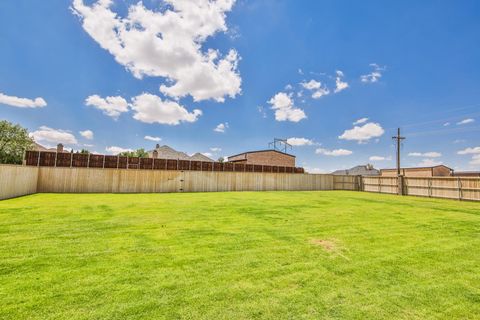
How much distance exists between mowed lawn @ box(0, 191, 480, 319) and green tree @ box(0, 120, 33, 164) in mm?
37605

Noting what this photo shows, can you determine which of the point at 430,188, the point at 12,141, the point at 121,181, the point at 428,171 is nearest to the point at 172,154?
the point at 121,181

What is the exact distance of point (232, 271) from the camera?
3.07 metres

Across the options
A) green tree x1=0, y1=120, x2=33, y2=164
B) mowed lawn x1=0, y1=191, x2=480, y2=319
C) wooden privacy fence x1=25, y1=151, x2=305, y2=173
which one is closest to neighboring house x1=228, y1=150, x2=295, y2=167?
wooden privacy fence x1=25, y1=151, x2=305, y2=173

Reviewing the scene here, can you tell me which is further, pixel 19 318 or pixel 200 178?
pixel 200 178

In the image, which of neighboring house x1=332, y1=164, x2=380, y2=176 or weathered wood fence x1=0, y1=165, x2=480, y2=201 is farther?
neighboring house x1=332, y1=164, x2=380, y2=176

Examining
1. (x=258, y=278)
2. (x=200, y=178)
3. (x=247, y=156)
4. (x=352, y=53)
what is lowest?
(x=258, y=278)

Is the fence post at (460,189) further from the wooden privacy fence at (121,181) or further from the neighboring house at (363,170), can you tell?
the neighboring house at (363,170)

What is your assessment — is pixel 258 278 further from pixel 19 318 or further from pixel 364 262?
pixel 19 318

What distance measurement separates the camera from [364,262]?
3516 mm

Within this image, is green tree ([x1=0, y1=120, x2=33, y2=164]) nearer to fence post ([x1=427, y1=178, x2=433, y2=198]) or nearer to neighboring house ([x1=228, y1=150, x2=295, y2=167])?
neighboring house ([x1=228, y1=150, x2=295, y2=167])

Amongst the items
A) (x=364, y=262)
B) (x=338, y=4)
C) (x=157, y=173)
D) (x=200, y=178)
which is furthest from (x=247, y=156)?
(x=364, y=262)

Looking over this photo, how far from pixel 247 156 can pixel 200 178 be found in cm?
1409

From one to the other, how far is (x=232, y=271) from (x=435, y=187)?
18.7 meters

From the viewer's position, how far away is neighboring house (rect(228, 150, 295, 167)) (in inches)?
1221
